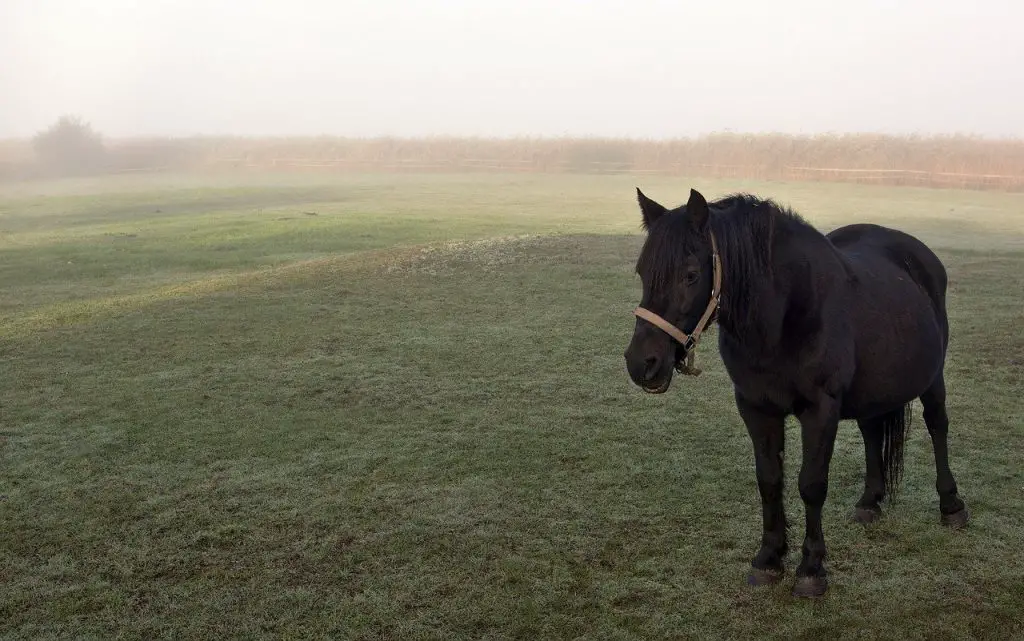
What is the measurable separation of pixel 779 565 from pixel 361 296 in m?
8.54

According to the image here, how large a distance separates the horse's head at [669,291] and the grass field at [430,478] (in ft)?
3.95

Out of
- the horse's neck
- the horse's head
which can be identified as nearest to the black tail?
the horse's neck

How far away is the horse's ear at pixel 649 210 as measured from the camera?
137 inches

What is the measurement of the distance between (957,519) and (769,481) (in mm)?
1380

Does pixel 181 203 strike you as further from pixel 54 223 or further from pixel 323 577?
pixel 323 577

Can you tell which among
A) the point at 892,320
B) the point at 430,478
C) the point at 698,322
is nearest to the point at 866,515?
the point at 892,320

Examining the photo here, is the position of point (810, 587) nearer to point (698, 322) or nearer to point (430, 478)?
point (698, 322)

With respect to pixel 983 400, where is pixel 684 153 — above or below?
above

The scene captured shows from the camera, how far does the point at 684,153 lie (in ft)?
145

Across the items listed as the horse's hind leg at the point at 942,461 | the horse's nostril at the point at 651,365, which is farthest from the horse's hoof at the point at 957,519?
the horse's nostril at the point at 651,365

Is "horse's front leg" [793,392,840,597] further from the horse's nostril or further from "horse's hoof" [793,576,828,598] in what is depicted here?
the horse's nostril

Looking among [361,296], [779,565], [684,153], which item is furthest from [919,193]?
[779,565]

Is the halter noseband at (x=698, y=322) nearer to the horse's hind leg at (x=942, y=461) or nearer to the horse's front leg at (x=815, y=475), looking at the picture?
the horse's front leg at (x=815, y=475)

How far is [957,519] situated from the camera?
4.54m
